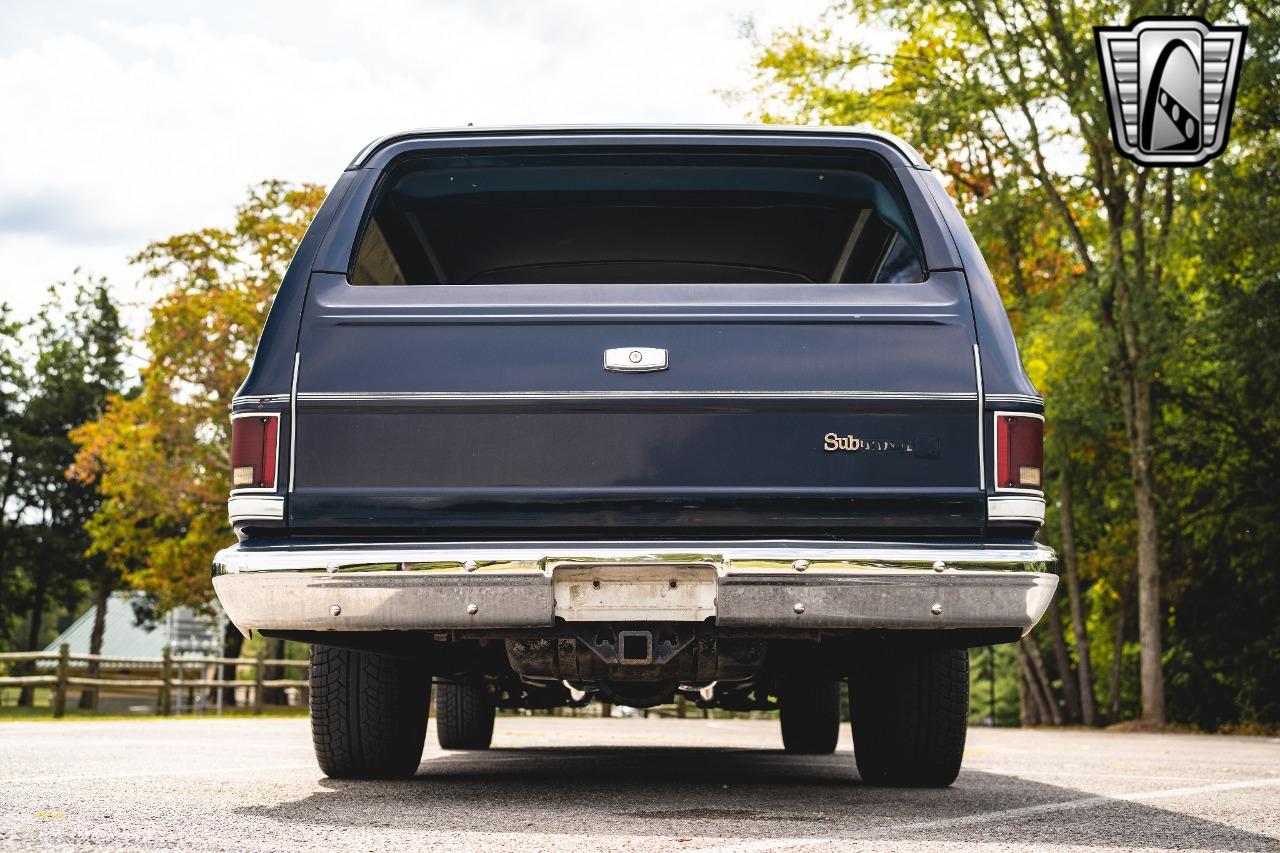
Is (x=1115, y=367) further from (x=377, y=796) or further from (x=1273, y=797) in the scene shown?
(x=377, y=796)

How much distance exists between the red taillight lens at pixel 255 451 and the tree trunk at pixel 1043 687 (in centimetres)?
2280

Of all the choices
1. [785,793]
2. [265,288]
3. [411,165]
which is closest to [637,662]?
[785,793]

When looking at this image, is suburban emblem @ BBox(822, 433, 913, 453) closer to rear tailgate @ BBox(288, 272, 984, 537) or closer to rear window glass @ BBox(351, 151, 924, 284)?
rear tailgate @ BBox(288, 272, 984, 537)

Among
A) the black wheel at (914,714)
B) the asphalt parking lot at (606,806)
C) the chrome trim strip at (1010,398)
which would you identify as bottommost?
the asphalt parking lot at (606,806)

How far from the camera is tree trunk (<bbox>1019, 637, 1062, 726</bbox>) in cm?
2564

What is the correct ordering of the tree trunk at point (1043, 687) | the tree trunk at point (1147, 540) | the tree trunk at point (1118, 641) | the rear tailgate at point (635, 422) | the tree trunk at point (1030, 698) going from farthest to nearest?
1. the tree trunk at point (1030, 698)
2. the tree trunk at point (1118, 641)
3. the tree trunk at point (1043, 687)
4. the tree trunk at point (1147, 540)
5. the rear tailgate at point (635, 422)

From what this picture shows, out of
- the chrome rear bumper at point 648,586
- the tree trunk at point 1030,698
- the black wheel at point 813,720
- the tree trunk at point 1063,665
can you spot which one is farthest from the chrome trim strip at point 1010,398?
the tree trunk at point 1030,698

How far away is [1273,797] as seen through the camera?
5.77m

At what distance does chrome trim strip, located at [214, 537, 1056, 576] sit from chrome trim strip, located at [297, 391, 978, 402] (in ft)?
1.44

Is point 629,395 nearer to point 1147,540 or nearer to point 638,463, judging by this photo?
point 638,463

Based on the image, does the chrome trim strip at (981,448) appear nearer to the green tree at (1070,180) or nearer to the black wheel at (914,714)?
the black wheel at (914,714)

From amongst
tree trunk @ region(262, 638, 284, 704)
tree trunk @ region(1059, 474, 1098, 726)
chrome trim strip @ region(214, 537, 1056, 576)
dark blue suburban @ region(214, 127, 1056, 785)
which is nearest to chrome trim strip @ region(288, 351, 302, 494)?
dark blue suburban @ region(214, 127, 1056, 785)

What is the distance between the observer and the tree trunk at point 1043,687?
25641 mm

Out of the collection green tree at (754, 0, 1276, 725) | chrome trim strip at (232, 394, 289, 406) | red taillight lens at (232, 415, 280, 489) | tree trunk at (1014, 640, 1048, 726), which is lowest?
tree trunk at (1014, 640, 1048, 726)
